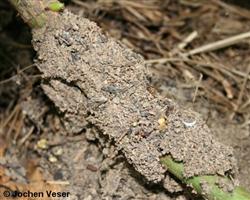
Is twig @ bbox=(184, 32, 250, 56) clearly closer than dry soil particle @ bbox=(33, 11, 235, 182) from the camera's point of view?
No

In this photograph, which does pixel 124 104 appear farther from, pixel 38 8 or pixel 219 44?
pixel 219 44

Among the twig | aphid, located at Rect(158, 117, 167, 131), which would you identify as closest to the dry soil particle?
aphid, located at Rect(158, 117, 167, 131)

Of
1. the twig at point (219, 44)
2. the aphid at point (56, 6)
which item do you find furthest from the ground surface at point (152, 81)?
the aphid at point (56, 6)

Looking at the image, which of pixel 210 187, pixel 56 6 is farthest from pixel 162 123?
pixel 56 6

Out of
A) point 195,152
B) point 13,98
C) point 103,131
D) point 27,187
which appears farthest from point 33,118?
point 195,152

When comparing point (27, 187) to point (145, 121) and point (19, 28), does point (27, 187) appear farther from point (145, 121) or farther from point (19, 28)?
point (19, 28)

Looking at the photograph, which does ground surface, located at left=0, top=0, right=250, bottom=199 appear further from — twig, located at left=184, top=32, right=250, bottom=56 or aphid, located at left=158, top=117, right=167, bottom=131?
aphid, located at left=158, top=117, right=167, bottom=131
